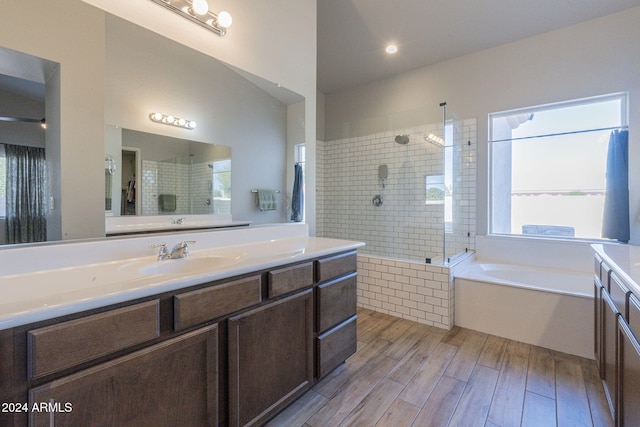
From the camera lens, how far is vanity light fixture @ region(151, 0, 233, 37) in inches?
62.6

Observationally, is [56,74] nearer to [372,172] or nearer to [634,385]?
[634,385]

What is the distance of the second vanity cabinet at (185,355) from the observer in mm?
779

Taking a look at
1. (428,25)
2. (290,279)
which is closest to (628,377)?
(290,279)

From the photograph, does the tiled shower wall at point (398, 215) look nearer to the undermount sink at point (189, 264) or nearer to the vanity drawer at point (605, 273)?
the vanity drawer at point (605, 273)

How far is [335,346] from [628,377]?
1333 millimetres

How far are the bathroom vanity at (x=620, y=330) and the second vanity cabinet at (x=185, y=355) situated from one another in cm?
130

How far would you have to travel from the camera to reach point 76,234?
4.29 ft

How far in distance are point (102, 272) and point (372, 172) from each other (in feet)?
10.7

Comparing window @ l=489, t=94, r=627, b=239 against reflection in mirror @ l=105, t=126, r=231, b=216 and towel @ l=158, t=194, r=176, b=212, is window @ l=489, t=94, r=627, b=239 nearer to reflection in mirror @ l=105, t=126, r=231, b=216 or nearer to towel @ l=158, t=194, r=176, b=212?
reflection in mirror @ l=105, t=126, r=231, b=216

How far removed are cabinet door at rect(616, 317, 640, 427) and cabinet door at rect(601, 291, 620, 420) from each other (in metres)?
0.12

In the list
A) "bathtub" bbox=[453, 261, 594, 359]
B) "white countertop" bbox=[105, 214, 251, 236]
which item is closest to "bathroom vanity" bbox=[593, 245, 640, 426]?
"bathtub" bbox=[453, 261, 594, 359]

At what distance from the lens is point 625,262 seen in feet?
4.91

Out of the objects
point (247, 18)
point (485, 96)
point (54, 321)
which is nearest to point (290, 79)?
point (247, 18)

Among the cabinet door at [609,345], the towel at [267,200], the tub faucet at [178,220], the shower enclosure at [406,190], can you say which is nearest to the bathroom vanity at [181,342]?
the tub faucet at [178,220]
